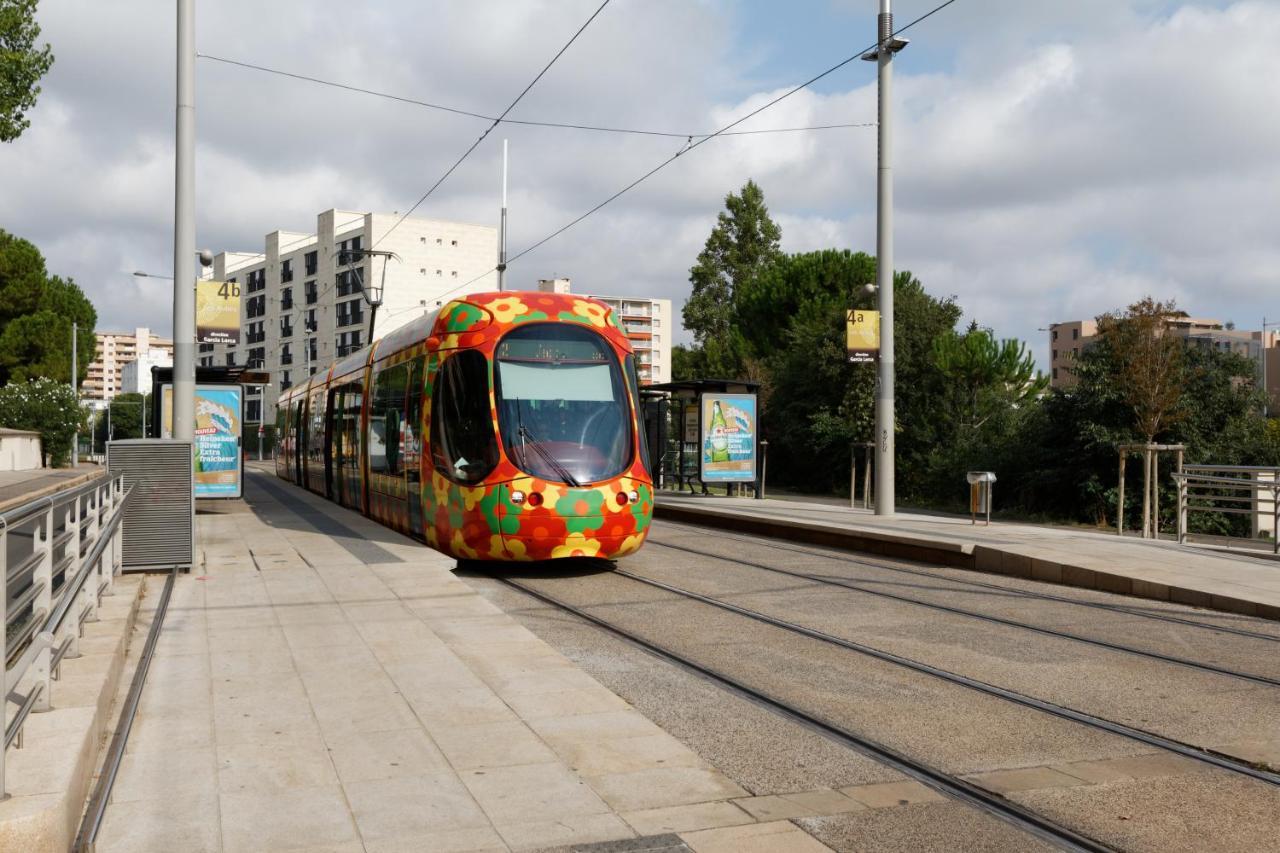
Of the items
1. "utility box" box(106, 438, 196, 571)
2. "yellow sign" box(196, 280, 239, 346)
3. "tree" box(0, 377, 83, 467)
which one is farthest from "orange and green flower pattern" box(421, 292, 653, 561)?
"tree" box(0, 377, 83, 467)

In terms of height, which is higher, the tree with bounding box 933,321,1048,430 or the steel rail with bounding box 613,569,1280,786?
the tree with bounding box 933,321,1048,430

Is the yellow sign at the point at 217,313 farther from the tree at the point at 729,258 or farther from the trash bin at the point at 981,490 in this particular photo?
the tree at the point at 729,258

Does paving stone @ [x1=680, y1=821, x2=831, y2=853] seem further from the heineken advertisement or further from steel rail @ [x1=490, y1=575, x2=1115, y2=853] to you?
the heineken advertisement

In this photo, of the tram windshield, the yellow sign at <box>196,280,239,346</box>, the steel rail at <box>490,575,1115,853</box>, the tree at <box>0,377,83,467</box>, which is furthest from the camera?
the tree at <box>0,377,83,467</box>

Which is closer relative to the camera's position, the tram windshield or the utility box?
the utility box

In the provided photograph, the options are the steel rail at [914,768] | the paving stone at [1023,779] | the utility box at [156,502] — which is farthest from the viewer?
the utility box at [156,502]

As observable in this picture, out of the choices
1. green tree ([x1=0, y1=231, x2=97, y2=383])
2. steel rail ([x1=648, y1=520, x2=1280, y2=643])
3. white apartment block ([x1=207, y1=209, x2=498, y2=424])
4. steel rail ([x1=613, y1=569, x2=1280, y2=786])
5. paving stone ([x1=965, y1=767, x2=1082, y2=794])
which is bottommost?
steel rail ([x1=648, y1=520, x2=1280, y2=643])

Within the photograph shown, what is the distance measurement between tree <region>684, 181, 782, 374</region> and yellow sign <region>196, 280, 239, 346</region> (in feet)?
150

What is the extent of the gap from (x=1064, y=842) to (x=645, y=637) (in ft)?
14.7

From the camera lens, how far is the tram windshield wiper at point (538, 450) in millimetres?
11227

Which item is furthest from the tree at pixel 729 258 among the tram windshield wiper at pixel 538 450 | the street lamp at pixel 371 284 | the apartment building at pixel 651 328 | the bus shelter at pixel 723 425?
the apartment building at pixel 651 328

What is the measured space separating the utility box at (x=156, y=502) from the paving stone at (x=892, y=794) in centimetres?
749

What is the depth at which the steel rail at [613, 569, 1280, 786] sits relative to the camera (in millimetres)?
5297

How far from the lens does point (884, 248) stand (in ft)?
64.4
